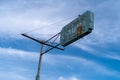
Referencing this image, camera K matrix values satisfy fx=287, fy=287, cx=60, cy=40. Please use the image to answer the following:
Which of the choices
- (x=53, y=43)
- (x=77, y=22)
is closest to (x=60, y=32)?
(x=53, y=43)

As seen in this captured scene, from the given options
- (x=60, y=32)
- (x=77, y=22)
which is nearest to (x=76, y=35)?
(x=77, y=22)

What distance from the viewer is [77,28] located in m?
22.1

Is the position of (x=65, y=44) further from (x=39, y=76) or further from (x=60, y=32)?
(x=39, y=76)

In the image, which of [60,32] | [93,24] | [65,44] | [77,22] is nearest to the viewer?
[93,24]

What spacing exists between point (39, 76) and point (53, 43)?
340cm

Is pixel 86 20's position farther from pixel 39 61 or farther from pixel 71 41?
pixel 39 61

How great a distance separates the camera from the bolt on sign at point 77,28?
20.6 meters

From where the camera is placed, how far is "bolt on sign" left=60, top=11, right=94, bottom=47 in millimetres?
20608

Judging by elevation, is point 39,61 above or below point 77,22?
below

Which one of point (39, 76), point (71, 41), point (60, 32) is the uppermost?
point (60, 32)

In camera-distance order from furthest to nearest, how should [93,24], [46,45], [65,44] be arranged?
[46,45]
[65,44]
[93,24]

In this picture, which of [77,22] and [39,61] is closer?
[77,22]

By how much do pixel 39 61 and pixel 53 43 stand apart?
2.13m

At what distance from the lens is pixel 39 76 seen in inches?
1020
